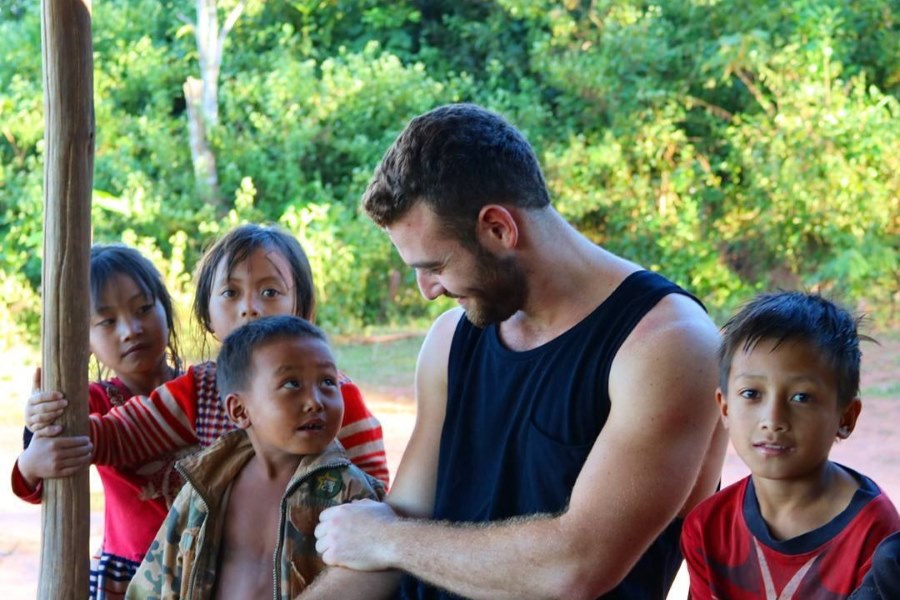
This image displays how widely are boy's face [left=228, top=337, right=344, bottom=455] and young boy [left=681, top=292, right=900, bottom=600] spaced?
2.55ft

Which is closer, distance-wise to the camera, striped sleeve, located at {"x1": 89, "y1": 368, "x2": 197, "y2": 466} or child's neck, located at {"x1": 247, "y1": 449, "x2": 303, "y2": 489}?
child's neck, located at {"x1": 247, "y1": 449, "x2": 303, "y2": 489}

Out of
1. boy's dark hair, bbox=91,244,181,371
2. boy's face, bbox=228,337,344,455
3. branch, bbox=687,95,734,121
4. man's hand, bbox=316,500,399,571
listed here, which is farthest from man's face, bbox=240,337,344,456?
branch, bbox=687,95,734,121

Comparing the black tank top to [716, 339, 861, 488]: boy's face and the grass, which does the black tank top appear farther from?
the grass

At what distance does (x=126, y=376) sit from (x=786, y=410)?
1.53 m

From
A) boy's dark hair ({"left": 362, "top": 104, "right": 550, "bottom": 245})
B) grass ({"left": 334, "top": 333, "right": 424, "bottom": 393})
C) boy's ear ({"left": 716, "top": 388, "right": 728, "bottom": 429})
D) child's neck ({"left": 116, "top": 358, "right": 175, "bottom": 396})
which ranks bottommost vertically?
boy's ear ({"left": 716, "top": 388, "right": 728, "bottom": 429})

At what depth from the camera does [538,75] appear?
8.96 m

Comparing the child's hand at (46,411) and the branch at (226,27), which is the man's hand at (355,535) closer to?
the child's hand at (46,411)

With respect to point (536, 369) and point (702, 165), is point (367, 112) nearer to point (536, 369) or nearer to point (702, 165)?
point (702, 165)

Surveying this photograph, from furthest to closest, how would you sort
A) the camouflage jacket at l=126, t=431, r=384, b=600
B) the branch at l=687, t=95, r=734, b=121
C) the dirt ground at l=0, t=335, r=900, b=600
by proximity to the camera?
1. the branch at l=687, t=95, r=734, b=121
2. the dirt ground at l=0, t=335, r=900, b=600
3. the camouflage jacket at l=126, t=431, r=384, b=600

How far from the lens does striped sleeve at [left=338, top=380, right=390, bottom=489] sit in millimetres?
2531

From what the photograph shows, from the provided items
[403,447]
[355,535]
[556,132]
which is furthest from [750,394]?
[556,132]

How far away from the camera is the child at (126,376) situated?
8.74ft

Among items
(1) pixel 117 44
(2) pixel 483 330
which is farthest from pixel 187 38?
(2) pixel 483 330

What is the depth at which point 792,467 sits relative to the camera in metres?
1.78
